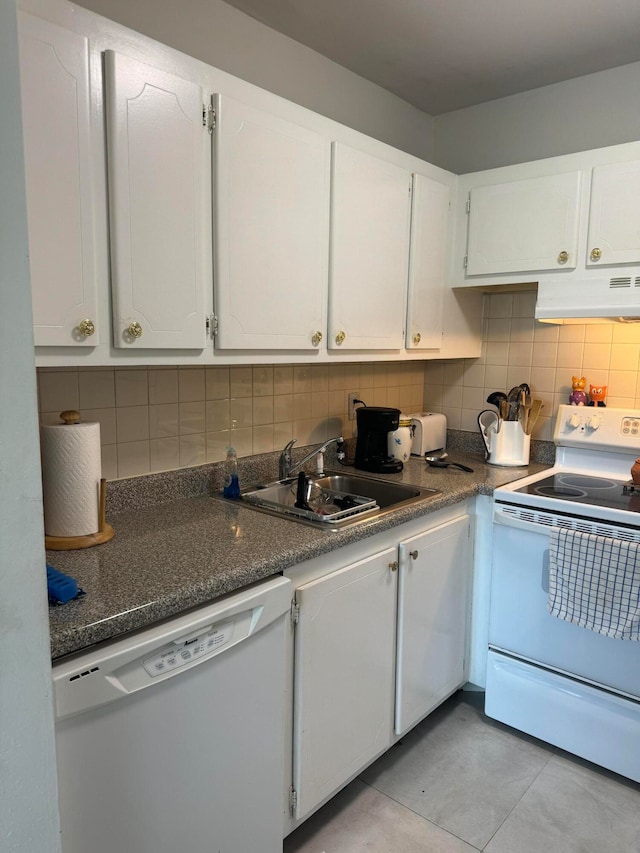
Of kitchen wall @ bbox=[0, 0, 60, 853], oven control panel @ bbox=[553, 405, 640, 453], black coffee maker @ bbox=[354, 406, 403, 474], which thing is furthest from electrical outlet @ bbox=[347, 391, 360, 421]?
kitchen wall @ bbox=[0, 0, 60, 853]

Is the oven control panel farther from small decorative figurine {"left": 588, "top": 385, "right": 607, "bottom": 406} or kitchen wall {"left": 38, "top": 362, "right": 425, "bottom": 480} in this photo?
kitchen wall {"left": 38, "top": 362, "right": 425, "bottom": 480}

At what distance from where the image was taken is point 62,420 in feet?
Answer: 5.40

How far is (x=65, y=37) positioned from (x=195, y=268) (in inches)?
22.2

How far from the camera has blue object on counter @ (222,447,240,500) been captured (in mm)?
2061

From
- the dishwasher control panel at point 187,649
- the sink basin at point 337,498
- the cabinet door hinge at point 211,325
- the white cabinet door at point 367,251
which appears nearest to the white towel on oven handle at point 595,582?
the sink basin at point 337,498


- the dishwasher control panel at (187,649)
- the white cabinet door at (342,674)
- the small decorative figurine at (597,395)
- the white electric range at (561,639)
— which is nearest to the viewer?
the dishwasher control panel at (187,649)

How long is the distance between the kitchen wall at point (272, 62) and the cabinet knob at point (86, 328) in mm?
960

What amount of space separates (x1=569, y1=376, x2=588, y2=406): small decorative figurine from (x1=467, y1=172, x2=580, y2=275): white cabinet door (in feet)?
1.70

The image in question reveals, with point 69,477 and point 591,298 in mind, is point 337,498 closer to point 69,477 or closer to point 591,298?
point 69,477

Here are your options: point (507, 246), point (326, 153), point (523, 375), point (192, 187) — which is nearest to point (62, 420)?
point (192, 187)

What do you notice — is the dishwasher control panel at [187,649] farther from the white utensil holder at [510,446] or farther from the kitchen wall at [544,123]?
the kitchen wall at [544,123]

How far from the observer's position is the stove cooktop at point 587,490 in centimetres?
214

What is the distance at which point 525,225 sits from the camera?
2.46 m

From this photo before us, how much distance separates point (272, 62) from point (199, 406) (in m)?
1.27
